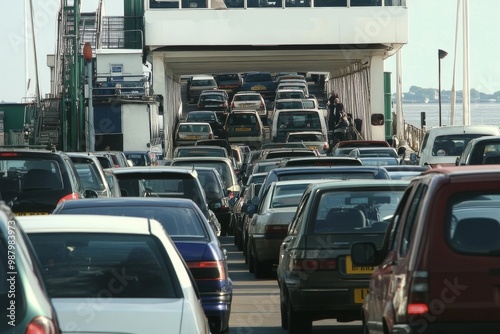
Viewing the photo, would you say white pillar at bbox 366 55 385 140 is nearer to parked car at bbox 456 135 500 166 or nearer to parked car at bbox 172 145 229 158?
parked car at bbox 172 145 229 158

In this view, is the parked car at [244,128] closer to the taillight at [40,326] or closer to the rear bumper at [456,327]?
the rear bumper at [456,327]

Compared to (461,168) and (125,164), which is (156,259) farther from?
(125,164)

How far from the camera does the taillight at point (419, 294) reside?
7.22m

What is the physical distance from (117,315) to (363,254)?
1.97 m

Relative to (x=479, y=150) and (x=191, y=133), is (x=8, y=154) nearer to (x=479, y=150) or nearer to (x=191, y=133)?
(x=479, y=150)

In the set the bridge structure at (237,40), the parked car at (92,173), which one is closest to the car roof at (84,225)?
the parked car at (92,173)

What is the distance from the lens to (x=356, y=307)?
12.0 metres

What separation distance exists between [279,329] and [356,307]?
4.90 ft

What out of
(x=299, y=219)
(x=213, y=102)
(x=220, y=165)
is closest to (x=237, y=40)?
(x=220, y=165)

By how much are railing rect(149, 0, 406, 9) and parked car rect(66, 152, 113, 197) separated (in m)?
27.4

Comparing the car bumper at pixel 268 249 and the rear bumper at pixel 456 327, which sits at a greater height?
the rear bumper at pixel 456 327

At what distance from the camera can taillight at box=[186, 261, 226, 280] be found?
11.6 meters

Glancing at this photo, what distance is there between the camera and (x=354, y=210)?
41.7ft

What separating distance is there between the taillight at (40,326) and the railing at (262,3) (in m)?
44.5
